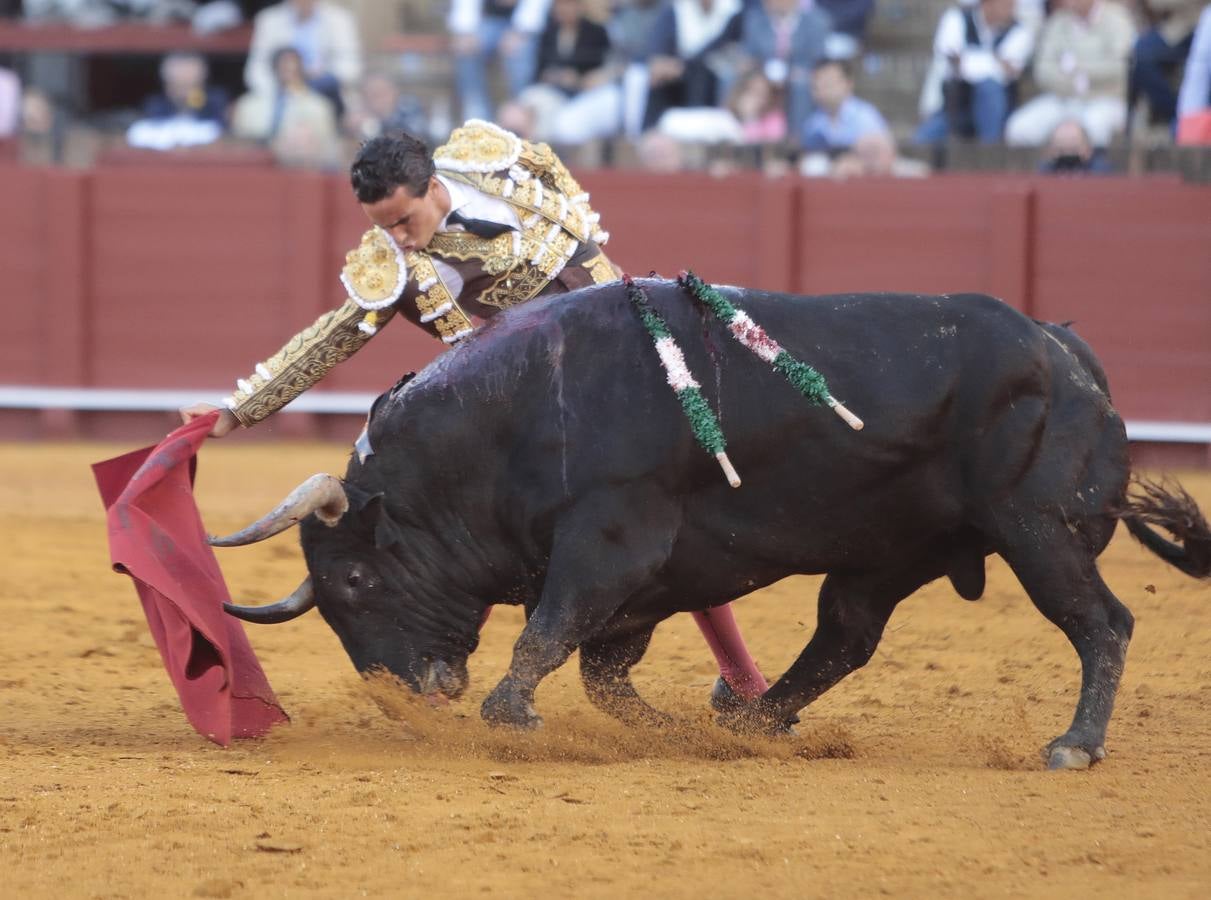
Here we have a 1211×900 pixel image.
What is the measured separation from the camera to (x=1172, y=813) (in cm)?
349

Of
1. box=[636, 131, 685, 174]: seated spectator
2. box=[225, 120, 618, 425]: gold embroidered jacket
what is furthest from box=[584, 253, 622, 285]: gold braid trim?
box=[636, 131, 685, 174]: seated spectator

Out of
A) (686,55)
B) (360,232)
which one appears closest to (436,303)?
(360,232)

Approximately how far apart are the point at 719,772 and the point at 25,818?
1310 mm


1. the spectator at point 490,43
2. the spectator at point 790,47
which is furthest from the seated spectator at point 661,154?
the spectator at point 490,43

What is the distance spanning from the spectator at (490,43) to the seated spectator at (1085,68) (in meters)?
2.63

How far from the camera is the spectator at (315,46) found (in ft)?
34.1

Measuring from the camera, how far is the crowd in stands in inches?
354

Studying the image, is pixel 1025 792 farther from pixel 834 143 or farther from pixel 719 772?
pixel 834 143

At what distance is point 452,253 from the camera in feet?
13.7

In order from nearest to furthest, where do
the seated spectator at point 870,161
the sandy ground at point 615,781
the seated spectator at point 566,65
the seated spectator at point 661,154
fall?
the sandy ground at point 615,781, the seated spectator at point 870,161, the seated spectator at point 661,154, the seated spectator at point 566,65

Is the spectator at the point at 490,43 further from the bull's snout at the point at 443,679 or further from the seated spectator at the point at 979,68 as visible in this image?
the bull's snout at the point at 443,679

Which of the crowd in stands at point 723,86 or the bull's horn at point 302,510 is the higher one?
the crowd in stands at point 723,86

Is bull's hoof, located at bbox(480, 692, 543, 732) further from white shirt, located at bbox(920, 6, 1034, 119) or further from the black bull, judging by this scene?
white shirt, located at bbox(920, 6, 1034, 119)

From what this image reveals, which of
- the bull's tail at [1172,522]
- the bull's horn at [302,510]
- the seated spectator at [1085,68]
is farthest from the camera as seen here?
the seated spectator at [1085,68]
